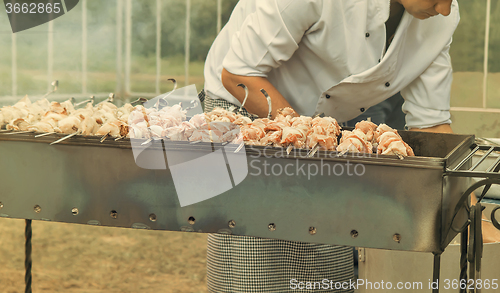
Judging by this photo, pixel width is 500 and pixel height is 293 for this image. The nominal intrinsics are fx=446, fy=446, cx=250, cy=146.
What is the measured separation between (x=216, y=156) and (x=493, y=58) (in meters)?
2.76

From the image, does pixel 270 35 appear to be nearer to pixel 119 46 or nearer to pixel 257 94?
pixel 257 94

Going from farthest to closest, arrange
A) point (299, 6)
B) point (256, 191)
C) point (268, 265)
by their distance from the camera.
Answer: point (268, 265), point (299, 6), point (256, 191)

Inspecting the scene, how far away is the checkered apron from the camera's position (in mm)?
1446

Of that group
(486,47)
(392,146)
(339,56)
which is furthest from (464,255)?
(486,47)

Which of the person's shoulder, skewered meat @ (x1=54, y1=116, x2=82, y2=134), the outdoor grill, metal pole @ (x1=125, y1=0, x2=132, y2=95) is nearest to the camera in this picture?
the outdoor grill

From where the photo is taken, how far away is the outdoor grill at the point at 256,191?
2.64ft

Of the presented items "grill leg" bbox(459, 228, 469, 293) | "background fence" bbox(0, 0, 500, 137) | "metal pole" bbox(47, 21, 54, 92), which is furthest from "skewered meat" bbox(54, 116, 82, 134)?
"metal pole" bbox(47, 21, 54, 92)

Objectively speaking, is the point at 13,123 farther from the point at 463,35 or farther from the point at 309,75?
the point at 463,35

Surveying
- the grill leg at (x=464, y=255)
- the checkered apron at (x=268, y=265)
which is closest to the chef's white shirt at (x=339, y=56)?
the checkered apron at (x=268, y=265)

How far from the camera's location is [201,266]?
2.63m

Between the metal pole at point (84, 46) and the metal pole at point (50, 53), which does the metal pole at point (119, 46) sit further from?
the metal pole at point (50, 53)

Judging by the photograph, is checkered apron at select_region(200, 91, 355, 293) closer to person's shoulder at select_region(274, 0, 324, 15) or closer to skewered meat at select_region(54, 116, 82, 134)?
person's shoulder at select_region(274, 0, 324, 15)

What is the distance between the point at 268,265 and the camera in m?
1.46

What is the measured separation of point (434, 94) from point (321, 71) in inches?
16.6
